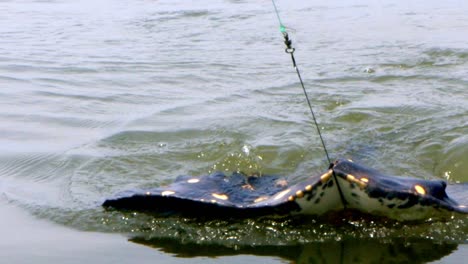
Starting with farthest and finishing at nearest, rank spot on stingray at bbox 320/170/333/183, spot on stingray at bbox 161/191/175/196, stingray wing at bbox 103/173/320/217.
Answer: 1. spot on stingray at bbox 161/191/175/196
2. stingray wing at bbox 103/173/320/217
3. spot on stingray at bbox 320/170/333/183

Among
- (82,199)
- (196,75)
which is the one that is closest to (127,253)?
(82,199)

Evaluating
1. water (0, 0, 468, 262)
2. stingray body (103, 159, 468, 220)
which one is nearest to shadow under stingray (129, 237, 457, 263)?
water (0, 0, 468, 262)

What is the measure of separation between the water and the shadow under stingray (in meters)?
0.01

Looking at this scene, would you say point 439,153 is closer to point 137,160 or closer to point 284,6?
point 137,160

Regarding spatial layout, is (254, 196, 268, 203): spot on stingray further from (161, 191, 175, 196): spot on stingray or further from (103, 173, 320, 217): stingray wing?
(161, 191, 175, 196): spot on stingray

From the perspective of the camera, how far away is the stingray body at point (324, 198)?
349 centimetres

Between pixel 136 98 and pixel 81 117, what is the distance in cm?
80

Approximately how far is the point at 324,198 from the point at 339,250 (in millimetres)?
238

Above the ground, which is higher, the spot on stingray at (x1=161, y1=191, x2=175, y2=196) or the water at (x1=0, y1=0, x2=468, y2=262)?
the spot on stingray at (x1=161, y1=191, x2=175, y2=196)

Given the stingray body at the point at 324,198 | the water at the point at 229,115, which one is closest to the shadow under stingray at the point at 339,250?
the water at the point at 229,115

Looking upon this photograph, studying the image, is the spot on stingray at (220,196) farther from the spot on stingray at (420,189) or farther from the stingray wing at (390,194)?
the spot on stingray at (420,189)

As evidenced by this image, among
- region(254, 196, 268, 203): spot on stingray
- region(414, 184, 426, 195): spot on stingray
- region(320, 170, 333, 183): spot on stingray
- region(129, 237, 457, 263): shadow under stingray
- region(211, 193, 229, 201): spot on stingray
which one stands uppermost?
region(320, 170, 333, 183): spot on stingray

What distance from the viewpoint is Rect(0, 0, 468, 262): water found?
3.77m

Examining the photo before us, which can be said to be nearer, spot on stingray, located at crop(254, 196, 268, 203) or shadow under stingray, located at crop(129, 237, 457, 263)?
shadow under stingray, located at crop(129, 237, 457, 263)
